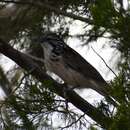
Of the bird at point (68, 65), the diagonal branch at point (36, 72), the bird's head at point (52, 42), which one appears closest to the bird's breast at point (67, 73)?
the bird at point (68, 65)

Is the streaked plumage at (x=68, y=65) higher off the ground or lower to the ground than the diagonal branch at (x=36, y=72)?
higher

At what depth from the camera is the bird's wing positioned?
5266 millimetres

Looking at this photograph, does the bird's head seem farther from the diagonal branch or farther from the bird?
the diagonal branch

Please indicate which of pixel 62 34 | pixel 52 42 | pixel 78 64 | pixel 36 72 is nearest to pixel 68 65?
pixel 78 64

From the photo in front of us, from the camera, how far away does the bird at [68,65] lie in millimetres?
4879

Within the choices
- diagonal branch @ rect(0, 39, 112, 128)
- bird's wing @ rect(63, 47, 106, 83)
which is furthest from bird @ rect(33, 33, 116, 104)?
diagonal branch @ rect(0, 39, 112, 128)

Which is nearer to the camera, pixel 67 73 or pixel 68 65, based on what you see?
pixel 67 73

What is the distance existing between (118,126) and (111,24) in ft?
1.72

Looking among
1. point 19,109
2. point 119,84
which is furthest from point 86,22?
point 119,84

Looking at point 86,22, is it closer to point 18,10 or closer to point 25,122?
point 25,122

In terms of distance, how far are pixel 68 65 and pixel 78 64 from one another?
0.14 meters

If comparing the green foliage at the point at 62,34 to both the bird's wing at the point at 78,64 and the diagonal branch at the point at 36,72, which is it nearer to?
the diagonal branch at the point at 36,72

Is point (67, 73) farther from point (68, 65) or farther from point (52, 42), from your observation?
point (52, 42)

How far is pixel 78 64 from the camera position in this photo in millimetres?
5324
